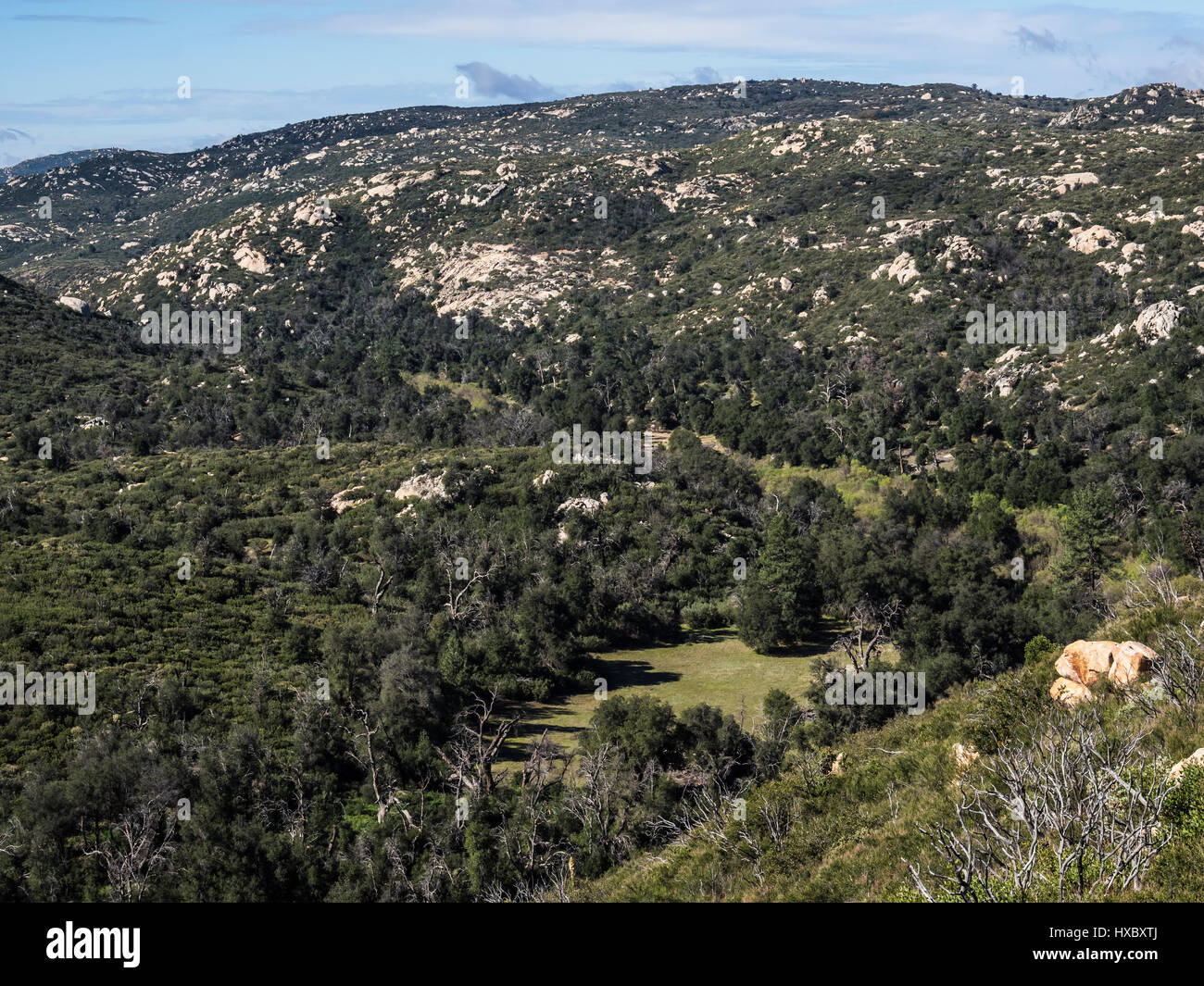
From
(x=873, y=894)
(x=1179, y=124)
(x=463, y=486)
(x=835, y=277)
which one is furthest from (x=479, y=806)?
(x=1179, y=124)

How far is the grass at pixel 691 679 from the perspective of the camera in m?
36.2

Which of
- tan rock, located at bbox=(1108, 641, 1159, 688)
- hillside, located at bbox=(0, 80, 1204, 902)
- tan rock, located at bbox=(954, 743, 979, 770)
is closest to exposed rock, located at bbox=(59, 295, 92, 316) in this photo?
hillside, located at bbox=(0, 80, 1204, 902)

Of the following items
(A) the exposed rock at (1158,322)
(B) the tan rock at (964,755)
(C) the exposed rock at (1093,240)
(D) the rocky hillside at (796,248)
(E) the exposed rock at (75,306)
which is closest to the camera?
(B) the tan rock at (964,755)

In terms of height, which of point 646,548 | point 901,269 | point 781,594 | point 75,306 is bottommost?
point 781,594

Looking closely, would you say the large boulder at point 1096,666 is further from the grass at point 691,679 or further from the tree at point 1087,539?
the tree at point 1087,539

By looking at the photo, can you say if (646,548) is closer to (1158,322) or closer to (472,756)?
(472,756)

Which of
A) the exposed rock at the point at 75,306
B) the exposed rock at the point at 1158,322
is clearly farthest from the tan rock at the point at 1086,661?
the exposed rock at the point at 75,306

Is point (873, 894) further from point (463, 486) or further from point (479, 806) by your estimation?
point (463, 486)

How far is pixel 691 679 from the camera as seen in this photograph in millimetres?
41844

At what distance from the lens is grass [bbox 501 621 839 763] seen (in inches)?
1427

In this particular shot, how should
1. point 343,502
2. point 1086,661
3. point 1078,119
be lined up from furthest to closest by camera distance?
point 1078,119 → point 343,502 → point 1086,661

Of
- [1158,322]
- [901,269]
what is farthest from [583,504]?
[901,269]

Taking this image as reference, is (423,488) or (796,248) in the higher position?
(796,248)

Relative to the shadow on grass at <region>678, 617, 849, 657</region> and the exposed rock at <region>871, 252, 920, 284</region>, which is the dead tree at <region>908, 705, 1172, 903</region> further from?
the exposed rock at <region>871, 252, 920, 284</region>
